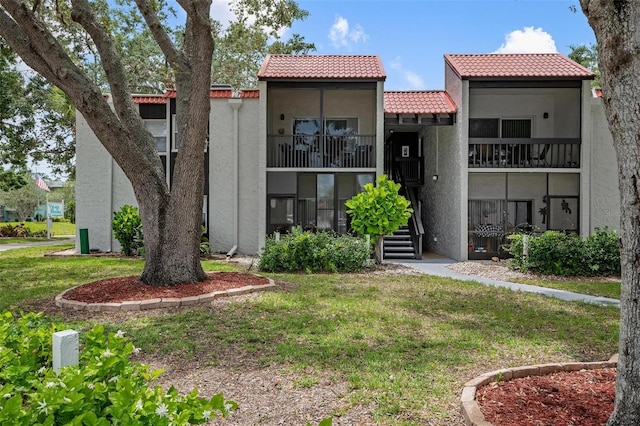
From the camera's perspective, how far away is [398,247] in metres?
15.7

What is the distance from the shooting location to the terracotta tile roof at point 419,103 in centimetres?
1539

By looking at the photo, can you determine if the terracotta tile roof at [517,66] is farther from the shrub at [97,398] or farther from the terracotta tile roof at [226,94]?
the shrub at [97,398]

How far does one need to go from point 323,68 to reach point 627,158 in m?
13.6

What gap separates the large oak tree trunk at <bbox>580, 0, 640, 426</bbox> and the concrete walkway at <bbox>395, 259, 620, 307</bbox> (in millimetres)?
6078

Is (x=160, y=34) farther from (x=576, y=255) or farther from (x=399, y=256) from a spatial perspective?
(x=576, y=255)

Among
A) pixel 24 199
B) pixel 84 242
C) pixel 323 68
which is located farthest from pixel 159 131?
pixel 24 199

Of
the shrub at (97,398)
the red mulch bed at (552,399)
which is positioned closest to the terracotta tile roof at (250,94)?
the red mulch bed at (552,399)

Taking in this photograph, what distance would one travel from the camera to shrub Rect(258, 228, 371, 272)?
1134 cm

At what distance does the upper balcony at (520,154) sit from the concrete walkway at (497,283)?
3860 millimetres

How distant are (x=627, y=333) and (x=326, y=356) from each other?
279 centimetres

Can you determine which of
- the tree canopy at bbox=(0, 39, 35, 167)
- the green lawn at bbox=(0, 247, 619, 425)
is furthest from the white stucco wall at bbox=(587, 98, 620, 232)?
the tree canopy at bbox=(0, 39, 35, 167)

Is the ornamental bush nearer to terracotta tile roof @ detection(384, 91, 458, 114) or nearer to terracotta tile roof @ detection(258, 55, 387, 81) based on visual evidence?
terracotta tile roof @ detection(384, 91, 458, 114)

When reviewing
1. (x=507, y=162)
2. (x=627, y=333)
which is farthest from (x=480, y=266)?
(x=627, y=333)

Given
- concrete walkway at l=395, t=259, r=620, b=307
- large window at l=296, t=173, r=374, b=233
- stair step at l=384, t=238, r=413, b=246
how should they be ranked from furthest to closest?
large window at l=296, t=173, r=374, b=233
stair step at l=384, t=238, r=413, b=246
concrete walkway at l=395, t=259, r=620, b=307
